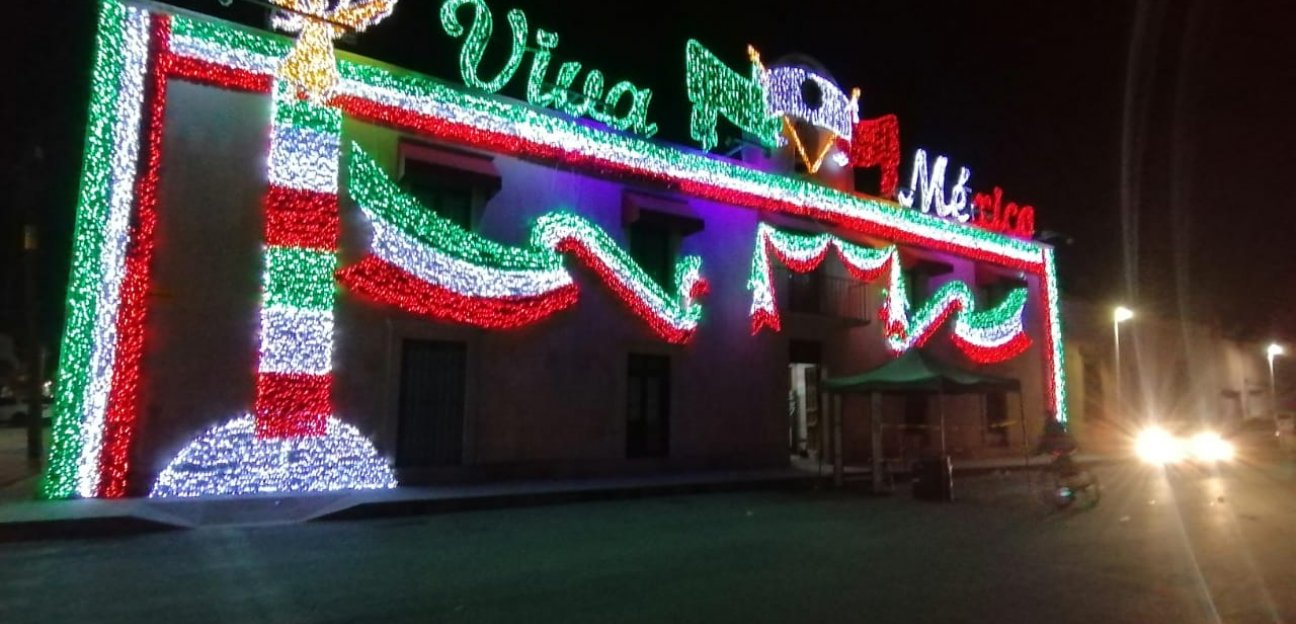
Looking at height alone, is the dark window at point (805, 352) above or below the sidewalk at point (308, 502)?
above

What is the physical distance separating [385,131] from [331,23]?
5.79 feet

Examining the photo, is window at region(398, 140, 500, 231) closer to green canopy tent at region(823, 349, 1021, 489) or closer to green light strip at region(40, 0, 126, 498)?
green light strip at region(40, 0, 126, 498)

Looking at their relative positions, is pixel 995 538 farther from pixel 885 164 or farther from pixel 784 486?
pixel 885 164

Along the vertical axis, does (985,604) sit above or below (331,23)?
below

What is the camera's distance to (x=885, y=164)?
20.5m

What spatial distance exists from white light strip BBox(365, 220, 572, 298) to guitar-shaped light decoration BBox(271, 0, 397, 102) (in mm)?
2111

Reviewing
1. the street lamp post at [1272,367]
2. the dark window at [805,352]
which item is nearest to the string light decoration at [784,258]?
the dark window at [805,352]

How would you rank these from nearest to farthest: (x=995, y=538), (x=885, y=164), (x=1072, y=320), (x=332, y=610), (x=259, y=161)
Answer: (x=332, y=610)
(x=995, y=538)
(x=259, y=161)
(x=885, y=164)
(x=1072, y=320)

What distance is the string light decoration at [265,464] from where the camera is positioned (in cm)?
1149

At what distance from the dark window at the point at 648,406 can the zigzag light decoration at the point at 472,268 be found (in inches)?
29.7

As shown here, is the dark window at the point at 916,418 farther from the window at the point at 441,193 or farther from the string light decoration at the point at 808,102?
the window at the point at 441,193

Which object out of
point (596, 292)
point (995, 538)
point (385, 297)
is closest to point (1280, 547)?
point (995, 538)

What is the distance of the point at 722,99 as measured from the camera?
17.5 meters

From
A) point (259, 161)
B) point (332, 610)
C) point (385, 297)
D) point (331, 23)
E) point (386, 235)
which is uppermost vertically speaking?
point (331, 23)
